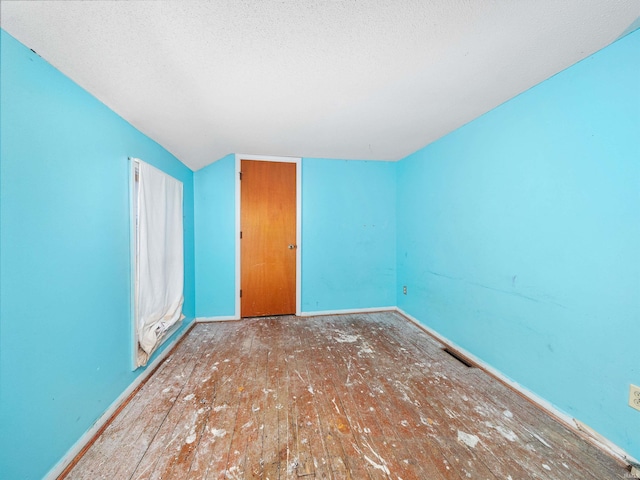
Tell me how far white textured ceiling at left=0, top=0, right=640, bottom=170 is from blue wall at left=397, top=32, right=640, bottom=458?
0.27m

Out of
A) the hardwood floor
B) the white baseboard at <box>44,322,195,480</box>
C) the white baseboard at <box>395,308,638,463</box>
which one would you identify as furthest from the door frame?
the white baseboard at <box>395,308,638,463</box>

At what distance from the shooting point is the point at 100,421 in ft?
4.53

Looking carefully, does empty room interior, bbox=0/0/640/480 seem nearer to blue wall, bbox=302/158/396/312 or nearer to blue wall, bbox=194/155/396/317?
blue wall, bbox=194/155/396/317

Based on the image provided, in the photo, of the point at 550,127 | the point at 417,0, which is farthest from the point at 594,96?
the point at 417,0

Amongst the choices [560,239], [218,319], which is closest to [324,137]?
[560,239]

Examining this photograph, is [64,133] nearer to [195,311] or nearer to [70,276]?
[70,276]

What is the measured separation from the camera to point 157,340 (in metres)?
1.92

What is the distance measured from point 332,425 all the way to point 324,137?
2.43m

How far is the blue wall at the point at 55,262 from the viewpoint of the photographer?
938 mm

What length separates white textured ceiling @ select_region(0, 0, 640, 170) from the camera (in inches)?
38.5

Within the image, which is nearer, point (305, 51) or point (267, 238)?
point (305, 51)

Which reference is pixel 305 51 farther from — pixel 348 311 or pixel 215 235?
pixel 348 311

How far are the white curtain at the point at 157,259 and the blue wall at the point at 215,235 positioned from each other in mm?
487

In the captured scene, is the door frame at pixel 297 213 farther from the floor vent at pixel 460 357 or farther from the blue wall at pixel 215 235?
the floor vent at pixel 460 357
